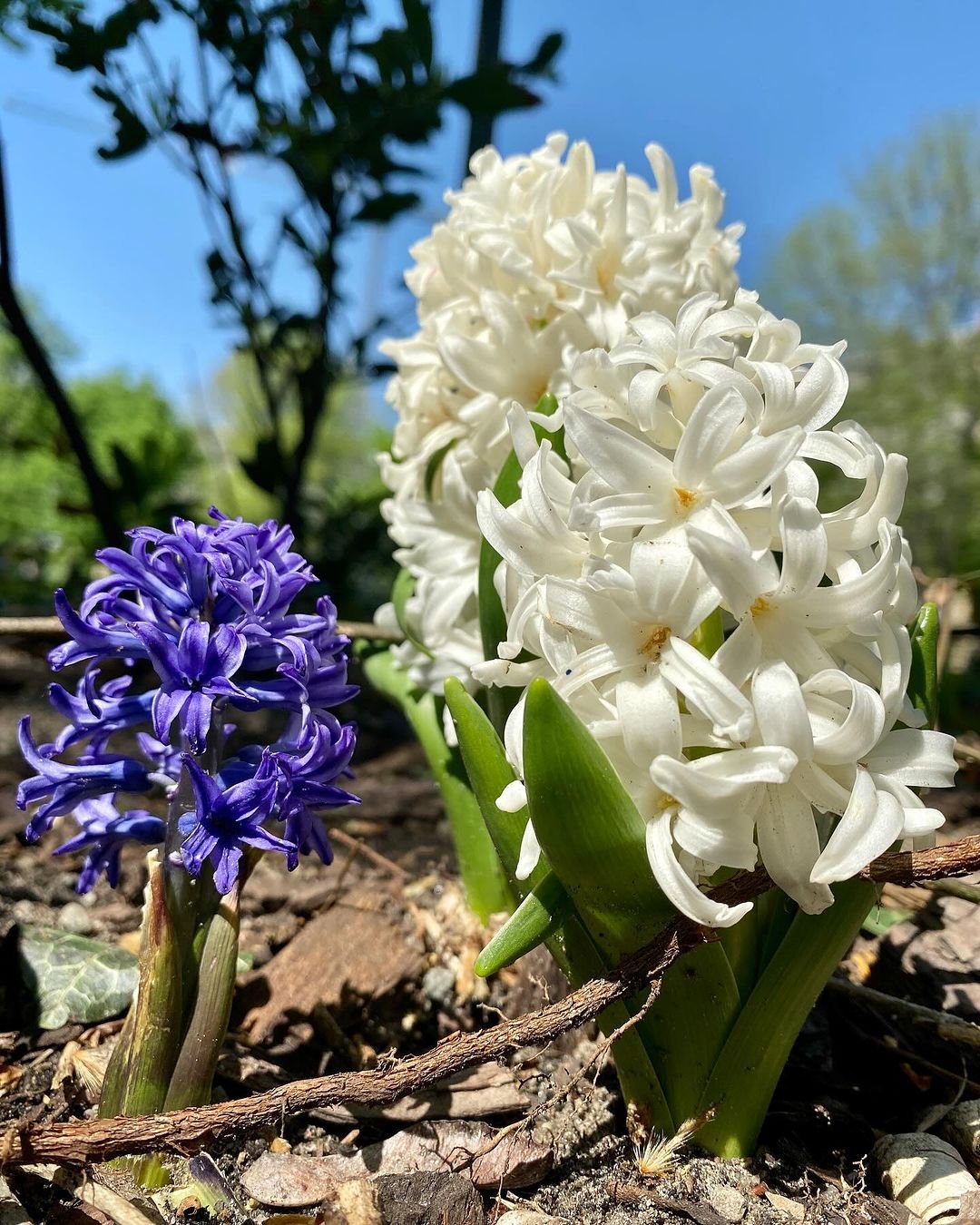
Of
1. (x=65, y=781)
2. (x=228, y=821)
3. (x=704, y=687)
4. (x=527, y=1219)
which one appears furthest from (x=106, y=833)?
(x=704, y=687)

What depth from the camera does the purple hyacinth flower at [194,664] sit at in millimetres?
1052

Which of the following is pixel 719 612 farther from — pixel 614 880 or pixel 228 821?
pixel 228 821

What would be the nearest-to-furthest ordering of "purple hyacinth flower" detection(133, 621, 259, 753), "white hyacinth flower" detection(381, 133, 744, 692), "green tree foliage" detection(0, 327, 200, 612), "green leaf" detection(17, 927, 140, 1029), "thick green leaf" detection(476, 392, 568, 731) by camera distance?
1. "purple hyacinth flower" detection(133, 621, 259, 753)
2. "thick green leaf" detection(476, 392, 568, 731)
3. "green leaf" detection(17, 927, 140, 1029)
4. "white hyacinth flower" detection(381, 133, 744, 692)
5. "green tree foliage" detection(0, 327, 200, 612)

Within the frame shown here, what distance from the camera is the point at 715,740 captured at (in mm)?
892

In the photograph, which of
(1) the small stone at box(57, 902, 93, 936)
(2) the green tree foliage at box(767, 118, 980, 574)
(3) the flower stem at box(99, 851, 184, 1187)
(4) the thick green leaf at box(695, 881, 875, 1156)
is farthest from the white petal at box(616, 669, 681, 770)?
(2) the green tree foliage at box(767, 118, 980, 574)

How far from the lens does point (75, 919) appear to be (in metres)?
1.68

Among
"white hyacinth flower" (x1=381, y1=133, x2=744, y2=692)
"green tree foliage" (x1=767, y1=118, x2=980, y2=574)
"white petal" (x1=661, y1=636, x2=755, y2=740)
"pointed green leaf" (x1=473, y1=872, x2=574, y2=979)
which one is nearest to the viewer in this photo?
"white petal" (x1=661, y1=636, x2=755, y2=740)

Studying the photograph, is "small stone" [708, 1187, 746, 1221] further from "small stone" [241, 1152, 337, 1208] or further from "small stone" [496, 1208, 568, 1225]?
"small stone" [241, 1152, 337, 1208]

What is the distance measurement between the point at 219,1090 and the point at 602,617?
875 mm

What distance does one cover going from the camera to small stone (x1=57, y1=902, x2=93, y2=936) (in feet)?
5.43

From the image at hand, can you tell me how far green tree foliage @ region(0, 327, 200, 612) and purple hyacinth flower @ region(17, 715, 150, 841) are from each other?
2.19 meters

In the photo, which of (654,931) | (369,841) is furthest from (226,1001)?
(369,841)

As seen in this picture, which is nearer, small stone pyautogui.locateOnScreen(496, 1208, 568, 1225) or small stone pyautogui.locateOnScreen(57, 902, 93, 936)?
small stone pyautogui.locateOnScreen(496, 1208, 568, 1225)

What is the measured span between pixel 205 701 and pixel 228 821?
0.46ft
